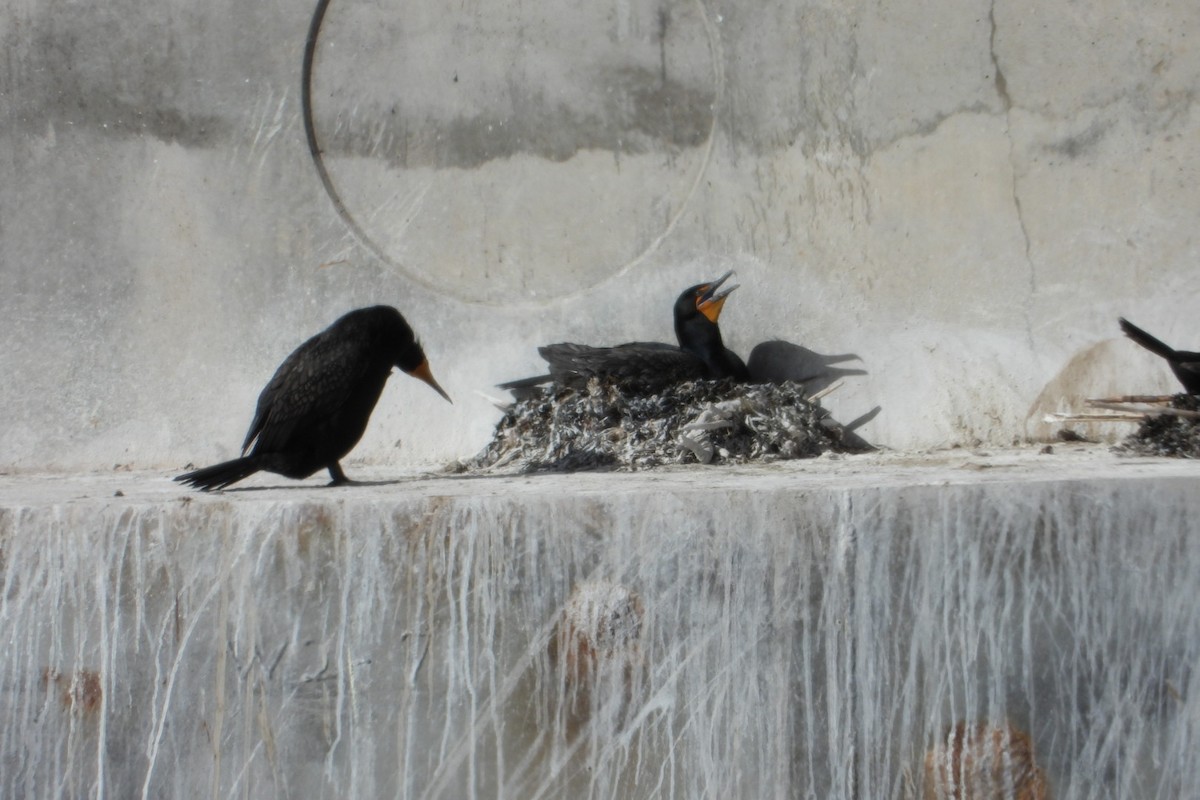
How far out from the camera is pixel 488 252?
205 inches

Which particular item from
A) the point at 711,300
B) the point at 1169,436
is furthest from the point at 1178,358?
the point at 711,300

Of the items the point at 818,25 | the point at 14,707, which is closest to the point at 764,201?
the point at 818,25

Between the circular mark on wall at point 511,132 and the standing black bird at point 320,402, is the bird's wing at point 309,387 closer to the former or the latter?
the standing black bird at point 320,402

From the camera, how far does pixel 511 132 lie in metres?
5.20

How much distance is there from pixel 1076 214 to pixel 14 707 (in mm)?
3815

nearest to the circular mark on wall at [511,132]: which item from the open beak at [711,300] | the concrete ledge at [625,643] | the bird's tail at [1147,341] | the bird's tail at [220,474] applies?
the open beak at [711,300]

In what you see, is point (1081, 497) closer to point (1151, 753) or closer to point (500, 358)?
point (1151, 753)

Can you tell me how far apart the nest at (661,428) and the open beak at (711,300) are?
0.28m

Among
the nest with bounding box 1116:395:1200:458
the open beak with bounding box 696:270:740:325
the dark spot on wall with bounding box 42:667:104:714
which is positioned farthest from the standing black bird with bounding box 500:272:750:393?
the dark spot on wall with bounding box 42:667:104:714

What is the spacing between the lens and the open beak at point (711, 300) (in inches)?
194

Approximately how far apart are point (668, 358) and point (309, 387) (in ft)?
4.61

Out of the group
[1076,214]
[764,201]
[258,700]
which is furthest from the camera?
[764,201]

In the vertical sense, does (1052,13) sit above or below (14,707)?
above

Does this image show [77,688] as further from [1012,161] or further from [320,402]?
[1012,161]
